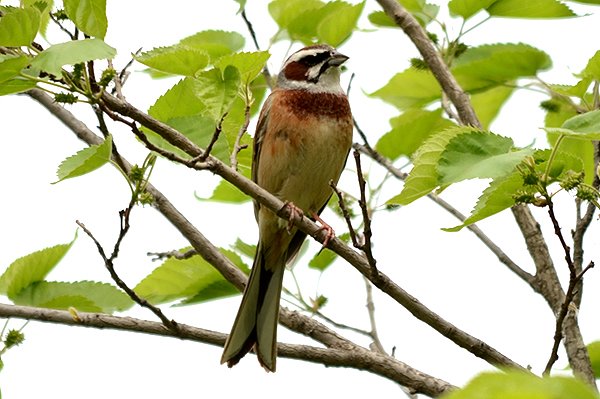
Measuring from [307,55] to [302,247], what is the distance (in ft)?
3.72

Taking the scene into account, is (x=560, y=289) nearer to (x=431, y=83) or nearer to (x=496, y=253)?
(x=496, y=253)

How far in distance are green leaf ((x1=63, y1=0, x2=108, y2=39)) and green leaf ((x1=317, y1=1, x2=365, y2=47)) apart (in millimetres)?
1982

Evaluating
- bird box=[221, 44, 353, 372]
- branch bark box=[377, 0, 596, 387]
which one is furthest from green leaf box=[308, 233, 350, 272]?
branch bark box=[377, 0, 596, 387]

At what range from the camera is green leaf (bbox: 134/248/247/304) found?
421cm

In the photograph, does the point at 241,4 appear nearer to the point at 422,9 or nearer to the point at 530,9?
the point at 422,9

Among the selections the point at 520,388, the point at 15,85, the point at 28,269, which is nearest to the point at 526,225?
the point at 28,269

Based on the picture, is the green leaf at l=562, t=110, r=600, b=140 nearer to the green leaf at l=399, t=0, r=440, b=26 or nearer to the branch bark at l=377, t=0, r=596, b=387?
the branch bark at l=377, t=0, r=596, b=387

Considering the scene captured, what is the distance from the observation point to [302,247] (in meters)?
5.25

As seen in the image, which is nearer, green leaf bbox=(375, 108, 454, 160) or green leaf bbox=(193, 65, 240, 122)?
green leaf bbox=(193, 65, 240, 122)

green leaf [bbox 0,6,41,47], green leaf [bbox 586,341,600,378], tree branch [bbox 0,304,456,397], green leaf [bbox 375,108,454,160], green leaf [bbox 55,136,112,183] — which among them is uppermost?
green leaf [bbox 375,108,454,160]

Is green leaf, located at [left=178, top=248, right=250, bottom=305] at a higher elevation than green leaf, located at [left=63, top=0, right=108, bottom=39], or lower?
lower

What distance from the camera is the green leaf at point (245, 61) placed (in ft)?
10.4

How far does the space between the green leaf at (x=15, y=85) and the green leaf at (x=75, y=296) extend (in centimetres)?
116

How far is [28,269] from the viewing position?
3.85 meters
